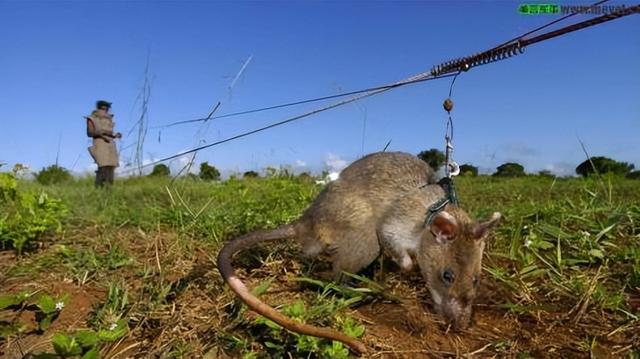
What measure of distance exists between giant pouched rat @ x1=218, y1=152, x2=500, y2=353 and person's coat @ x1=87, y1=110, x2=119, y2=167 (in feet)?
30.8

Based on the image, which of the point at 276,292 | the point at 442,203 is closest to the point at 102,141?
the point at 276,292

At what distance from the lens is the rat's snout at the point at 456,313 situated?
9.72ft

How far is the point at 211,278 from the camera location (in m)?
3.57

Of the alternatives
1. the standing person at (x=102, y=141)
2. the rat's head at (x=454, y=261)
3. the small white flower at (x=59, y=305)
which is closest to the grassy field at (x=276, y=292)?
the small white flower at (x=59, y=305)

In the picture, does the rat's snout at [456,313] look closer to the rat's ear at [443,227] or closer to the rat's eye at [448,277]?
the rat's eye at [448,277]

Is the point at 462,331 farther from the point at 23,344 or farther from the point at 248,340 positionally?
the point at 23,344

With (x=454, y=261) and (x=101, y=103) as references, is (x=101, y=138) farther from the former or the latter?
(x=454, y=261)

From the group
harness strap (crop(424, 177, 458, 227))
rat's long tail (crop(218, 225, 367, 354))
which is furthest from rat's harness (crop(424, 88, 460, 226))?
rat's long tail (crop(218, 225, 367, 354))

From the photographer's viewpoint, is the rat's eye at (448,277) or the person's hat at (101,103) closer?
the rat's eye at (448,277)

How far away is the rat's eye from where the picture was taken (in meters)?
3.25

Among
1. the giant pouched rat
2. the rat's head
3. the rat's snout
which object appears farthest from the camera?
the giant pouched rat

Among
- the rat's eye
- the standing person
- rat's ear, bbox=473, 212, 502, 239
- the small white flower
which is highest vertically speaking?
the standing person

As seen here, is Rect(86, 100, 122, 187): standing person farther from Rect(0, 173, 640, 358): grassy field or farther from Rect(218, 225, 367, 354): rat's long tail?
Rect(218, 225, 367, 354): rat's long tail

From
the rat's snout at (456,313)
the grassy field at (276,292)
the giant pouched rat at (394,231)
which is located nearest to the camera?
the grassy field at (276,292)
